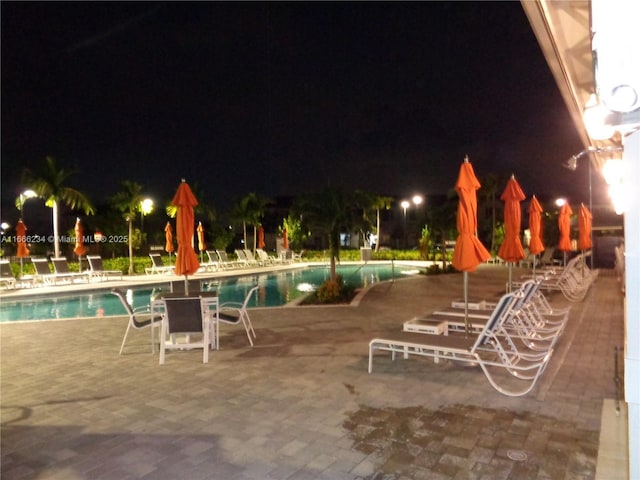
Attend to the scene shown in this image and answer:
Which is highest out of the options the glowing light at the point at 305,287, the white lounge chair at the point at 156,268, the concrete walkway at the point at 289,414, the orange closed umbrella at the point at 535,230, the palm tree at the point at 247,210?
the palm tree at the point at 247,210

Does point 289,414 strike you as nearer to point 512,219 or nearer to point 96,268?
point 512,219

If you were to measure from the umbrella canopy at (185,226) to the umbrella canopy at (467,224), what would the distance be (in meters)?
3.96

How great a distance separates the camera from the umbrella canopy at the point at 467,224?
20.3 feet

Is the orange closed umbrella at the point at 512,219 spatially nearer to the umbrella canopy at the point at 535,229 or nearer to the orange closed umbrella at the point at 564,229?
the umbrella canopy at the point at 535,229

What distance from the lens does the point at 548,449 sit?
3.53 meters

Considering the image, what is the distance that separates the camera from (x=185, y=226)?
7488mm

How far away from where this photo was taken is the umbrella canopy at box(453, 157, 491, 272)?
618cm

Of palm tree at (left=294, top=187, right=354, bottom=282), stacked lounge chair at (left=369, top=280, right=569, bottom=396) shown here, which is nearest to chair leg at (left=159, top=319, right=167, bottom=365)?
stacked lounge chair at (left=369, top=280, right=569, bottom=396)

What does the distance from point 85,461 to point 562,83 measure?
7.75 m

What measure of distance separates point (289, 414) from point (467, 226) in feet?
11.3

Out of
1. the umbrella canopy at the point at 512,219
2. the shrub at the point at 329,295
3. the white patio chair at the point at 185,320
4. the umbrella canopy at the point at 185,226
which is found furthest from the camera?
the shrub at the point at 329,295

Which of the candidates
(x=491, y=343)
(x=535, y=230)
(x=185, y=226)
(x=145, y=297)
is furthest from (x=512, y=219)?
(x=145, y=297)

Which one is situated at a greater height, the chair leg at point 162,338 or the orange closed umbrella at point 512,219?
the orange closed umbrella at point 512,219

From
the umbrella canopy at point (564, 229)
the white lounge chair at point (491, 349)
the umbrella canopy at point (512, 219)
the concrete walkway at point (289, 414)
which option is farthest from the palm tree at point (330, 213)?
the white lounge chair at point (491, 349)
